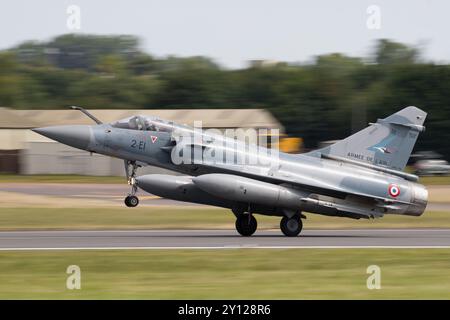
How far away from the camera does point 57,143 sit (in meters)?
60.9

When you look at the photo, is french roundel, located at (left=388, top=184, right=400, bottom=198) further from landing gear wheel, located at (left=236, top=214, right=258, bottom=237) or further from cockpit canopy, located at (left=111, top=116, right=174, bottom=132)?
cockpit canopy, located at (left=111, top=116, right=174, bottom=132)

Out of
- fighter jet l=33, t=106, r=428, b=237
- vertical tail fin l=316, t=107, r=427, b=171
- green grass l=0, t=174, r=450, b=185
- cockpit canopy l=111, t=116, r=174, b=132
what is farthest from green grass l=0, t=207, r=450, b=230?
green grass l=0, t=174, r=450, b=185

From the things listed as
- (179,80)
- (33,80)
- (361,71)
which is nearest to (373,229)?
(179,80)

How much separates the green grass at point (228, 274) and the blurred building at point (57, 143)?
131 ft

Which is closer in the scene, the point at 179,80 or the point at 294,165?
the point at 294,165

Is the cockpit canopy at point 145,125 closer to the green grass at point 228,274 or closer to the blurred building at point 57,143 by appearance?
the green grass at point 228,274

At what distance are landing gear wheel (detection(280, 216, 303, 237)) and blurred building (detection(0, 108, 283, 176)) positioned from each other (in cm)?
3566

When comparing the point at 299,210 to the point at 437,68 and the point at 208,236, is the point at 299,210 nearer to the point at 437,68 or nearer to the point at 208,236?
the point at 208,236

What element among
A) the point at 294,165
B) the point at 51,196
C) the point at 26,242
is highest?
the point at 294,165

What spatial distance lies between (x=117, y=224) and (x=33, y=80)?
9986 centimetres

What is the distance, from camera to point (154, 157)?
73.9 ft

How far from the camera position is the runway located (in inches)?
786

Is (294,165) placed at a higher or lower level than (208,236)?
higher

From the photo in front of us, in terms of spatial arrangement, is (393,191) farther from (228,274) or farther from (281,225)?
(228,274)
